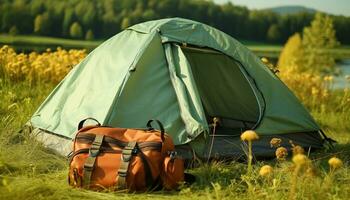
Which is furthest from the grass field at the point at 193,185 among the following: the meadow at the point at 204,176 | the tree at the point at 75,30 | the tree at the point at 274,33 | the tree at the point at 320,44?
the tree at the point at 274,33

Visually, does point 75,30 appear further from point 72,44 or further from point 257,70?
point 257,70

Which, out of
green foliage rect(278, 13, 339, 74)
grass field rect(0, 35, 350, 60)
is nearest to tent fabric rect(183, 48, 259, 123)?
grass field rect(0, 35, 350, 60)

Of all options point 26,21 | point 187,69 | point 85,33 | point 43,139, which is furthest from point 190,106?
point 85,33

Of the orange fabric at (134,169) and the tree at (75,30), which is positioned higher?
the orange fabric at (134,169)

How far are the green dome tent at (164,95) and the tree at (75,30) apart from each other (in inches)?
1230

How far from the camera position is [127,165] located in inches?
Result: 156

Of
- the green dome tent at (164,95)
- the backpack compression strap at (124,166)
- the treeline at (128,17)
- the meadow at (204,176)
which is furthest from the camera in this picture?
the treeline at (128,17)

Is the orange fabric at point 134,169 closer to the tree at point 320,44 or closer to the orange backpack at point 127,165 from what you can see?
the orange backpack at point 127,165

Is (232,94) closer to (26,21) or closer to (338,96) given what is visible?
(338,96)

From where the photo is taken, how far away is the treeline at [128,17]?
34.8 meters

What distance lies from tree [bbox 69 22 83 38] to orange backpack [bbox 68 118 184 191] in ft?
107

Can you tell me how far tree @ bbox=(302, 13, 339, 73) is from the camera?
2838 cm

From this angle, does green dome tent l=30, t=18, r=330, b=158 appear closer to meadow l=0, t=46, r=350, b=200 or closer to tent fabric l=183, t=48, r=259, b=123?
meadow l=0, t=46, r=350, b=200

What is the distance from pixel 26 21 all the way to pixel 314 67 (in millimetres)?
17487
